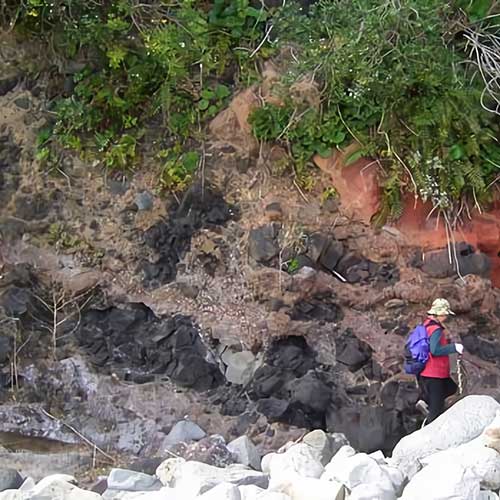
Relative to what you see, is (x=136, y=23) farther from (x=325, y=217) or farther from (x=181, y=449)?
(x=181, y=449)

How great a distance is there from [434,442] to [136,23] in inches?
151

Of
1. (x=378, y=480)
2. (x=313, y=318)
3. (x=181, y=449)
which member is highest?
(x=378, y=480)

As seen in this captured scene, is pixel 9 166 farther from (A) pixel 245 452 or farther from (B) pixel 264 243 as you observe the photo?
(A) pixel 245 452

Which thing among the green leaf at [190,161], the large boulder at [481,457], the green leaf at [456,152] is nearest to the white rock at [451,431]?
the large boulder at [481,457]

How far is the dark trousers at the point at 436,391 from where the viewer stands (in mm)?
5078

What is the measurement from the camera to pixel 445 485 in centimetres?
360

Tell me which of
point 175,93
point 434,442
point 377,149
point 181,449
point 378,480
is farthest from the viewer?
point 175,93

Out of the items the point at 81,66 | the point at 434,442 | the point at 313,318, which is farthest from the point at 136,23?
the point at 434,442

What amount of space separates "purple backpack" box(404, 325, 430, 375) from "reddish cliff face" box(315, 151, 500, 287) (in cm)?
100

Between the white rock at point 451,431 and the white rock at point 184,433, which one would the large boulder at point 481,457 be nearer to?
the white rock at point 451,431

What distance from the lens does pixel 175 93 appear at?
252 inches

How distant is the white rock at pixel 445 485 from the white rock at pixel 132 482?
1.40 metres

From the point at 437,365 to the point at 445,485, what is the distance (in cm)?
150

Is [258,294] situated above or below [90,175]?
below
